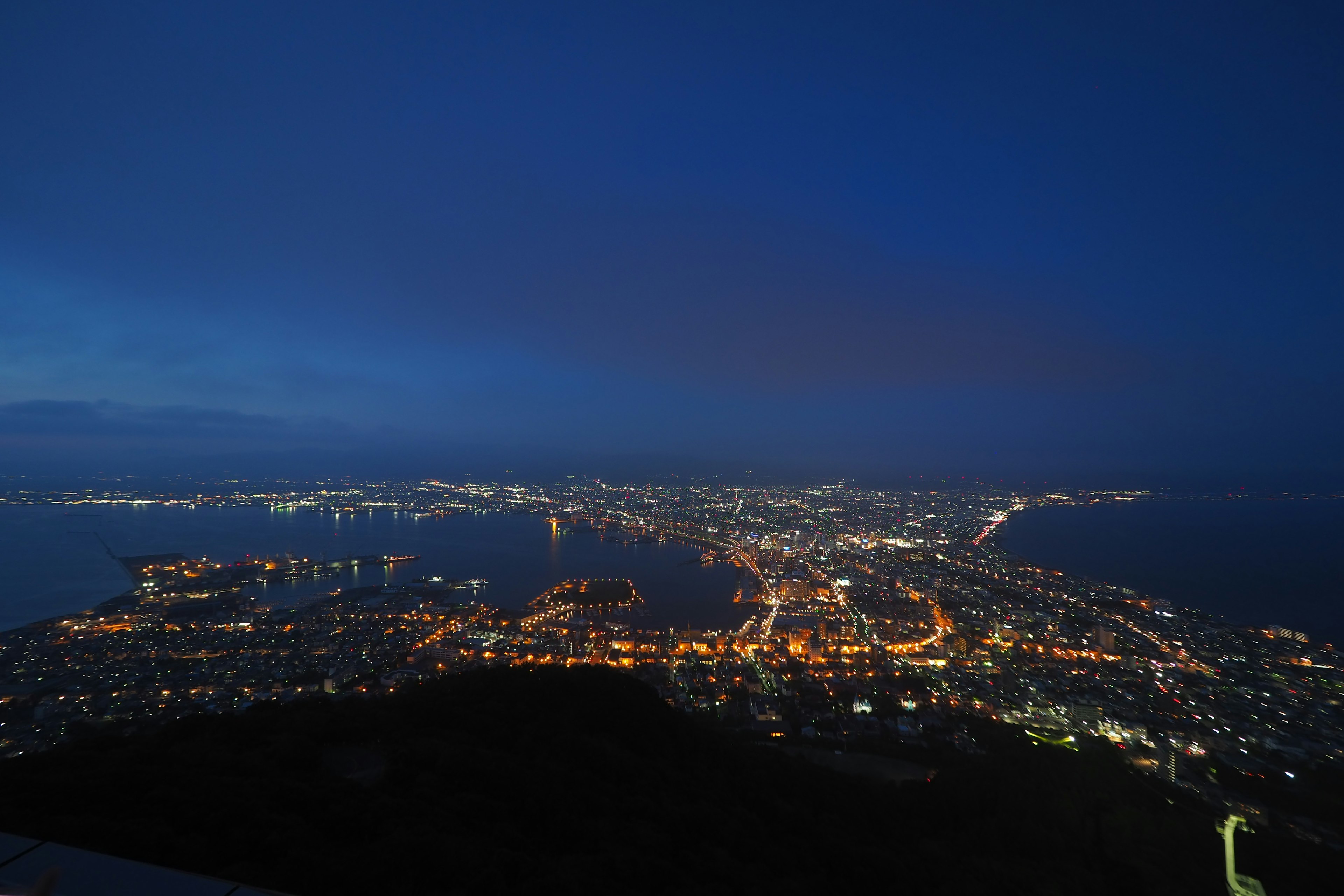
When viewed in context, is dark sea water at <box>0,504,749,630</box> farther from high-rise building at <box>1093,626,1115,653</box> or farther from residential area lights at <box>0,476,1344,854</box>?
high-rise building at <box>1093,626,1115,653</box>

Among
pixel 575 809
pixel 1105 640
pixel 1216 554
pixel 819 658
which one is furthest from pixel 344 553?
pixel 1216 554

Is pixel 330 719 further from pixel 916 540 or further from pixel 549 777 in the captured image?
pixel 916 540

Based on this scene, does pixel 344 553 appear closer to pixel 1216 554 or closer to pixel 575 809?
pixel 575 809

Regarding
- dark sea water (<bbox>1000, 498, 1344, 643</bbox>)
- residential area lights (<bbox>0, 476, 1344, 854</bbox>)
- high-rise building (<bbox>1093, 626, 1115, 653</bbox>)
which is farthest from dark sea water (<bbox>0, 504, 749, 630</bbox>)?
dark sea water (<bbox>1000, 498, 1344, 643</bbox>)

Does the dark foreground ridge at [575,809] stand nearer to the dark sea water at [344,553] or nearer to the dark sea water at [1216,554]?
the dark sea water at [344,553]

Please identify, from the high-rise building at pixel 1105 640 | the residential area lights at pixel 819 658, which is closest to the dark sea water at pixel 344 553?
the residential area lights at pixel 819 658
